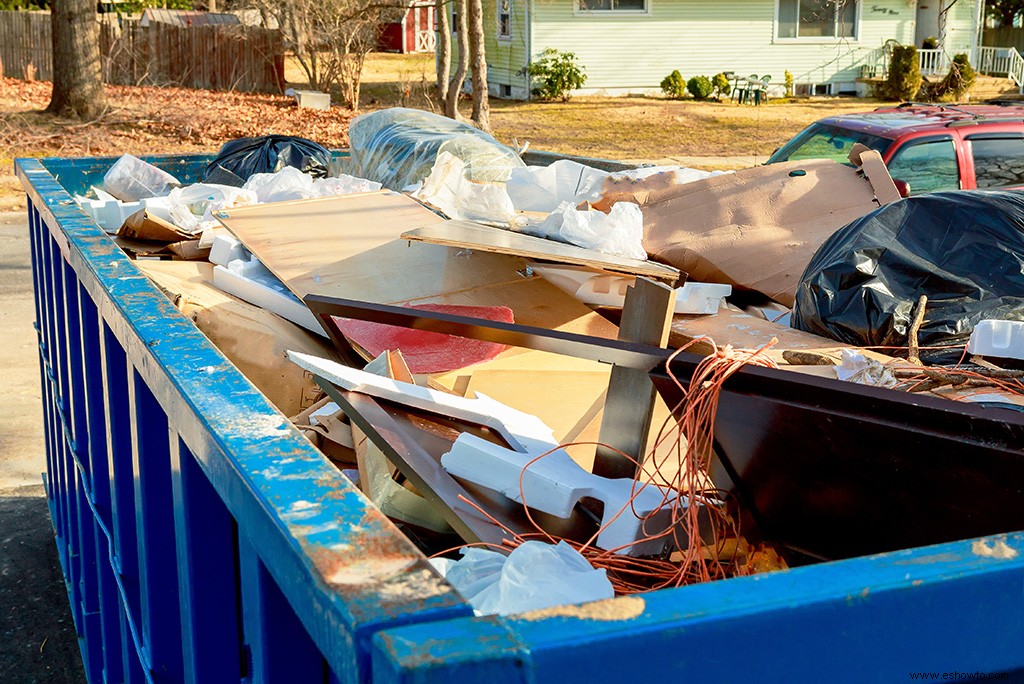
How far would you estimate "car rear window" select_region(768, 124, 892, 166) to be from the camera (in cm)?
755

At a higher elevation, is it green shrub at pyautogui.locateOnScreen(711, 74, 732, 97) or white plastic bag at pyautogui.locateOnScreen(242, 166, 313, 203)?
green shrub at pyautogui.locateOnScreen(711, 74, 732, 97)

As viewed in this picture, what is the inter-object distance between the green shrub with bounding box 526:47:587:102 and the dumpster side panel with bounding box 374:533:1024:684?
75.6 feet

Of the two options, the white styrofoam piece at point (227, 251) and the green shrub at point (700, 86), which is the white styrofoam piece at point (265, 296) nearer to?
the white styrofoam piece at point (227, 251)

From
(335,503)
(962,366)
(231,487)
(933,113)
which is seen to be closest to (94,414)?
(231,487)

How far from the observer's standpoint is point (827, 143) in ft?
25.8

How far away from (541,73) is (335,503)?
914 inches

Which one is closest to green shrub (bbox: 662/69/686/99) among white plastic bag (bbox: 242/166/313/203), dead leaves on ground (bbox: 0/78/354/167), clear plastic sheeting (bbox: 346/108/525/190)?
dead leaves on ground (bbox: 0/78/354/167)

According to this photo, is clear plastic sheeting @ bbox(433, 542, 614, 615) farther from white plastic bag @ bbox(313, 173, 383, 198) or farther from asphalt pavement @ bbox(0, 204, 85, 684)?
white plastic bag @ bbox(313, 173, 383, 198)

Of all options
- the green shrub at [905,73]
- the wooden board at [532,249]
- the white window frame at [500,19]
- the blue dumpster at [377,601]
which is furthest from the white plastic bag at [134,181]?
the green shrub at [905,73]

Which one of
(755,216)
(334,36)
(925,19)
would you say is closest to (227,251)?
(755,216)

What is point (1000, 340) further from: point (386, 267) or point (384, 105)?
point (384, 105)

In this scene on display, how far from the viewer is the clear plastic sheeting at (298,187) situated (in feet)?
15.1

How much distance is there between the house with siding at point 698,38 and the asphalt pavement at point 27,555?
1928 centimetres

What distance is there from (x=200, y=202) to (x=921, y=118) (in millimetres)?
5733
